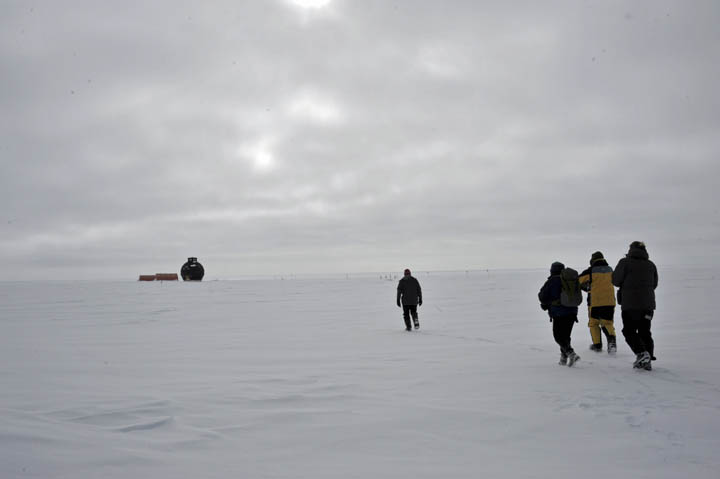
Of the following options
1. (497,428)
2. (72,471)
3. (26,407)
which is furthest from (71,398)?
(497,428)

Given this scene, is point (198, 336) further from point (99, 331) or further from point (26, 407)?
point (26, 407)

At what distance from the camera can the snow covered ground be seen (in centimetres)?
393

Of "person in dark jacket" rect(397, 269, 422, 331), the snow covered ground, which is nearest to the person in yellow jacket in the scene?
the snow covered ground

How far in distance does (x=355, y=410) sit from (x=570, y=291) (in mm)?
4731

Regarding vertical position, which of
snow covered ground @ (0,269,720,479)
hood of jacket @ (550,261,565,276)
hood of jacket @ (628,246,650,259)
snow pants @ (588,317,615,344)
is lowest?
snow covered ground @ (0,269,720,479)

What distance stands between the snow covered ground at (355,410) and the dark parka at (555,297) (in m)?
0.93

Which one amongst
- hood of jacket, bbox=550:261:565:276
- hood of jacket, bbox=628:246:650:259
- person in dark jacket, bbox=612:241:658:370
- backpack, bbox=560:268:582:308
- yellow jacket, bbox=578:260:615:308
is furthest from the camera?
yellow jacket, bbox=578:260:615:308

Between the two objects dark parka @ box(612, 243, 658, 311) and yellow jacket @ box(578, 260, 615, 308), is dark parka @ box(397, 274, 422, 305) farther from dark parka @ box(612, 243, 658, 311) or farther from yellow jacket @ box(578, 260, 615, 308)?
dark parka @ box(612, 243, 658, 311)

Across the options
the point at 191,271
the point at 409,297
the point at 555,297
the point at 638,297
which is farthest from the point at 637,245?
the point at 191,271

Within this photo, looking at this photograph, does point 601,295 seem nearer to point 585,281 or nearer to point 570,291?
point 585,281

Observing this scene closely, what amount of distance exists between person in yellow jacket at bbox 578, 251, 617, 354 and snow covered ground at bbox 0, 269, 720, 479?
0.47m

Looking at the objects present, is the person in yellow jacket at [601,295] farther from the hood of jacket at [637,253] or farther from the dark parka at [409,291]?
the dark parka at [409,291]

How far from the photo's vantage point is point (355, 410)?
5.65 m

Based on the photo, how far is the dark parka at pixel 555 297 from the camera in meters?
8.42
